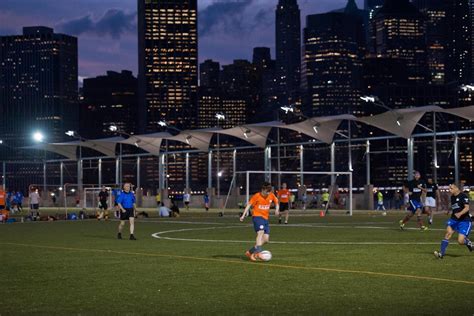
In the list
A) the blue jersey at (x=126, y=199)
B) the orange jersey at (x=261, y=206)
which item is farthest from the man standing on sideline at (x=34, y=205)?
the orange jersey at (x=261, y=206)

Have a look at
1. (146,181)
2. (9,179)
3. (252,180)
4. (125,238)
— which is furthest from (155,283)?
(9,179)

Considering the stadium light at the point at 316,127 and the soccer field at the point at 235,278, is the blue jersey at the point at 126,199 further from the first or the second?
the stadium light at the point at 316,127

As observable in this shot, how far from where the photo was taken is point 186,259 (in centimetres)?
2033

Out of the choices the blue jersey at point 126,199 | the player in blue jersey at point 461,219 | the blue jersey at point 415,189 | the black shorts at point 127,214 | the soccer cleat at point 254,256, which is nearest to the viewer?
the soccer cleat at point 254,256

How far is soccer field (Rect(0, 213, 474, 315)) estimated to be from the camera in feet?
41.7

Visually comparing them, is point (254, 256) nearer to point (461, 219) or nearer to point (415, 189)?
point (461, 219)

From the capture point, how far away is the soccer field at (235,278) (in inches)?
500

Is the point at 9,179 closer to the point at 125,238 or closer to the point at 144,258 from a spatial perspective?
the point at 125,238

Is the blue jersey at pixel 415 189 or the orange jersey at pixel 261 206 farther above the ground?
the blue jersey at pixel 415 189

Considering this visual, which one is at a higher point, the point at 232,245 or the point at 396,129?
the point at 396,129

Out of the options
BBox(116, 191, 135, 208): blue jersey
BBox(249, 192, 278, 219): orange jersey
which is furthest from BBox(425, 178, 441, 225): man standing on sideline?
BBox(249, 192, 278, 219): orange jersey

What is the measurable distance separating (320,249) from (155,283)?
817 cm

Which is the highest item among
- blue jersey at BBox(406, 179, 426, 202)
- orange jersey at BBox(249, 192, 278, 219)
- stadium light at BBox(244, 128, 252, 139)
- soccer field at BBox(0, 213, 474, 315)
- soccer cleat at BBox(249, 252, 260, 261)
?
stadium light at BBox(244, 128, 252, 139)

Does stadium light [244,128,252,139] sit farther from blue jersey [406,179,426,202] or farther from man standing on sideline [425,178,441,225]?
blue jersey [406,179,426,202]
